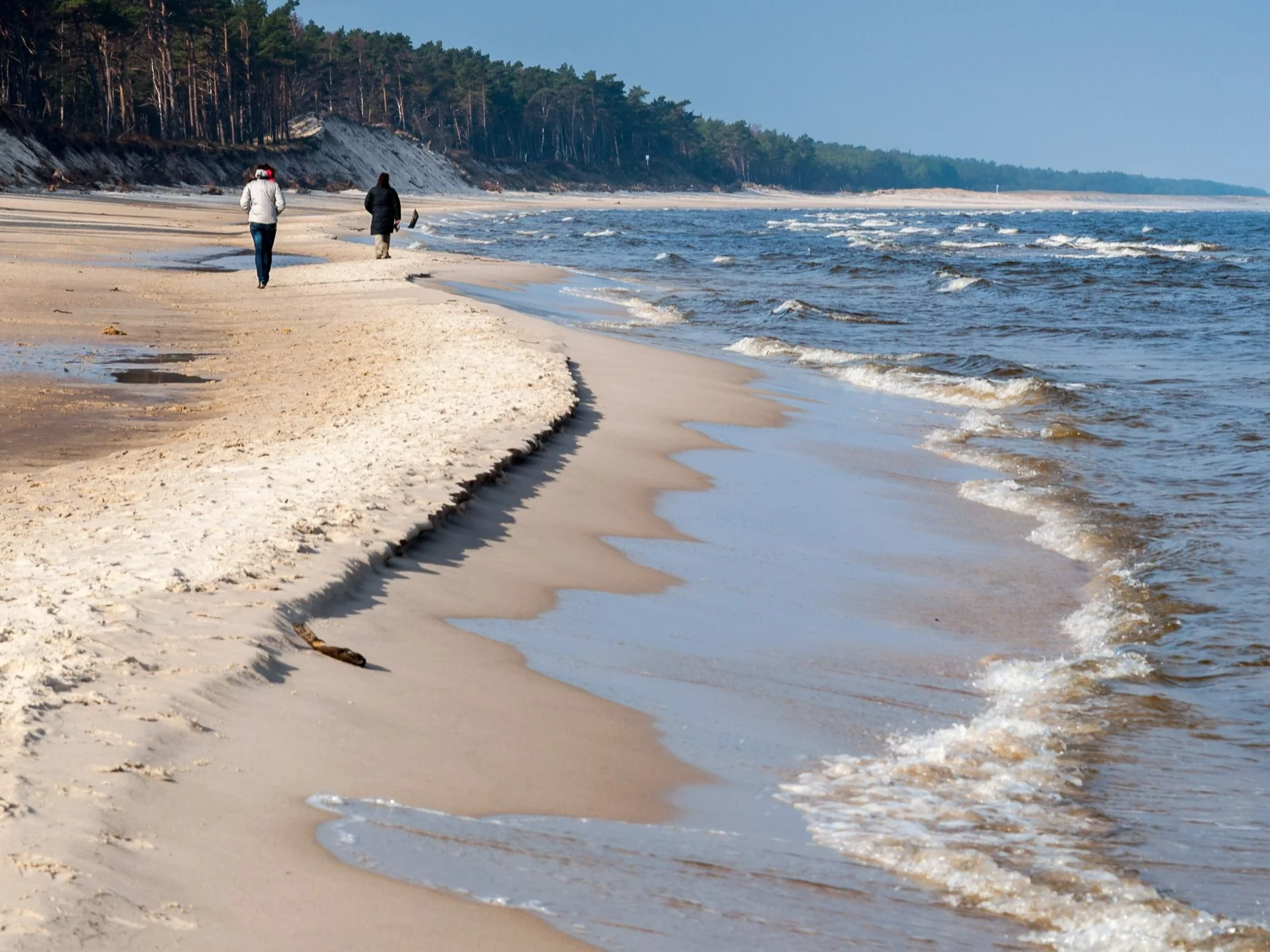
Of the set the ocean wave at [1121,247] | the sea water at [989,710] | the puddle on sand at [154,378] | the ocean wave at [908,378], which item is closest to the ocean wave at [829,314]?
the ocean wave at [908,378]

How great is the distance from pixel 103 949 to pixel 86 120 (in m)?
82.5

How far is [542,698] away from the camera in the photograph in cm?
425

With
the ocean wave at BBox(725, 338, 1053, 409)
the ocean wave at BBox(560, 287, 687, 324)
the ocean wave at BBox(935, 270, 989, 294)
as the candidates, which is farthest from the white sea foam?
the ocean wave at BBox(935, 270, 989, 294)

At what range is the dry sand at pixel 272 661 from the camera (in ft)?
8.79

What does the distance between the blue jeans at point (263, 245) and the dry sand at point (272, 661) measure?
22.2 feet

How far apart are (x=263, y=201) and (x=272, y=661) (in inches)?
526

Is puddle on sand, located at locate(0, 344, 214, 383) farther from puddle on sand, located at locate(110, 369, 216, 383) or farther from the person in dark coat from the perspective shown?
the person in dark coat

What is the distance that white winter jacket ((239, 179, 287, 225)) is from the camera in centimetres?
1609

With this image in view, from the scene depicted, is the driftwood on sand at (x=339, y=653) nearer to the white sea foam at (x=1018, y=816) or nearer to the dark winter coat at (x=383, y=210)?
the white sea foam at (x=1018, y=816)

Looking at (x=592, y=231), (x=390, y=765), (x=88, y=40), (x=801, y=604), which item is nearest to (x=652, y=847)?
(x=390, y=765)

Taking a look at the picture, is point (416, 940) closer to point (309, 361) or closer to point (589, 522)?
point (589, 522)

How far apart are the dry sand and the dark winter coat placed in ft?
39.8

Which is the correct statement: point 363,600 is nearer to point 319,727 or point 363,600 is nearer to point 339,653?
point 339,653

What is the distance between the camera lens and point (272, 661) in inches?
155
